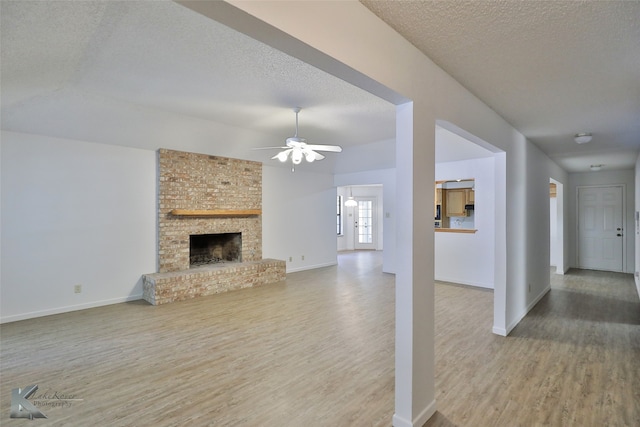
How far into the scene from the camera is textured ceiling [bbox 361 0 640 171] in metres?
1.66

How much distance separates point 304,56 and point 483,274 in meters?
5.81

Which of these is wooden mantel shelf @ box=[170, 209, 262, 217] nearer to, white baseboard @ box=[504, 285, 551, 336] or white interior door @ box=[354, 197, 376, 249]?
white baseboard @ box=[504, 285, 551, 336]

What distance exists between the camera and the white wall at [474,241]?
233 inches

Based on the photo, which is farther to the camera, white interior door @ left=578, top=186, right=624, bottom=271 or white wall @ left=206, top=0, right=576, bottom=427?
white interior door @ left=578, top=186, right=624, bottom=271

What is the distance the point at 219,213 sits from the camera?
19.9ft

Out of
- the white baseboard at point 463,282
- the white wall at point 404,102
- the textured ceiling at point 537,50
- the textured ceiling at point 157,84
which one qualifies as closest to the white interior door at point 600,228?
the white baseboard at point 463,282

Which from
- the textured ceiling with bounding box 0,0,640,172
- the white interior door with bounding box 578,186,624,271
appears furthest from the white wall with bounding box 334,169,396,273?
the white interior door with bounding box 578,186,624,271

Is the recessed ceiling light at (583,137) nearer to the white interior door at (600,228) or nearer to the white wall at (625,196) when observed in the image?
the white wall at (625,196)

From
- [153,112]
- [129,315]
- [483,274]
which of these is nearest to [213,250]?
[129,315]

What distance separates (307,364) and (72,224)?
13.2 ft

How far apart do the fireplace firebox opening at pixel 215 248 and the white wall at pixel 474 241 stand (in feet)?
13.7

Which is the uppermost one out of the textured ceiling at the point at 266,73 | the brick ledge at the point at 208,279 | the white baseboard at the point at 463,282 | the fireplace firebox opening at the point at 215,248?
the textured ceiling at the point at 266,73

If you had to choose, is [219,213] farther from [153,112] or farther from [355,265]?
[355,265]

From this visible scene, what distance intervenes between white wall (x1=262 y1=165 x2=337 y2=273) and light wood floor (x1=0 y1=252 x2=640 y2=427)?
8.19 ft
